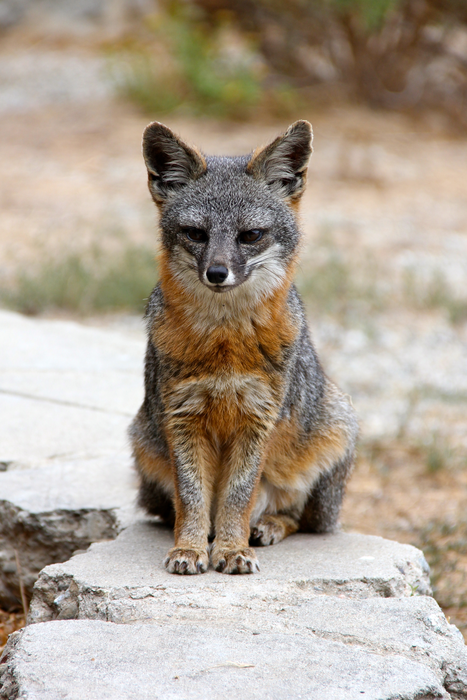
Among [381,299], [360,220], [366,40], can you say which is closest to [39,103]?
[366,40]

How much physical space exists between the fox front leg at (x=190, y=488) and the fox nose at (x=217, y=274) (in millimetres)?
682

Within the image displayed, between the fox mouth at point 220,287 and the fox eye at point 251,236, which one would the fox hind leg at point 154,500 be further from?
the fox eye at point 251,236

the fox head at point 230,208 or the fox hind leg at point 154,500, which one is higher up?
the fox head at point 230,208

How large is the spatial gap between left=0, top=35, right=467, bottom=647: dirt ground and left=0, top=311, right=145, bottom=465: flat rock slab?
1153 millimetres

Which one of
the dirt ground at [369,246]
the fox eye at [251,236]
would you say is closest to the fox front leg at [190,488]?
the fox eye at [251,236]

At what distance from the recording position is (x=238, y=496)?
387 cm

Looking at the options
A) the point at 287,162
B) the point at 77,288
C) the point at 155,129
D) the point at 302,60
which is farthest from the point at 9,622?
the point at 302,60

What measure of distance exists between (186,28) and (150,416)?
13.8 m

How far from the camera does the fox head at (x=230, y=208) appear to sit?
3.79 metres

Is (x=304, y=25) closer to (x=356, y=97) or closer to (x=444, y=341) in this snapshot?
(x=356, y=97)

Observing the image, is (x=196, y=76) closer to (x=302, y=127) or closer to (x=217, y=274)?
(x=302, y=127)

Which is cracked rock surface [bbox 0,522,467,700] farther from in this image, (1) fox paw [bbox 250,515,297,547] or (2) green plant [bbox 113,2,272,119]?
(2) green plant [bbox 113,2,272,119]

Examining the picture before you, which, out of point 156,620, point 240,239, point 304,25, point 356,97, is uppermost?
point 304,25

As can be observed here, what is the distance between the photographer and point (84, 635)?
3066 millimetres
